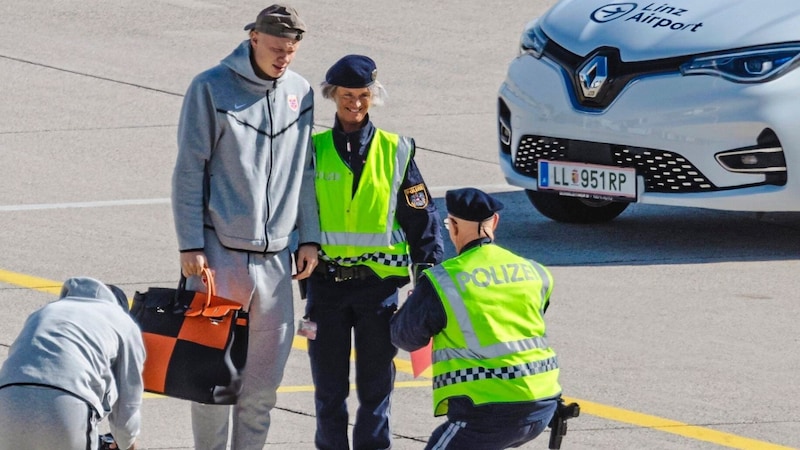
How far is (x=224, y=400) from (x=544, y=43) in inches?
191

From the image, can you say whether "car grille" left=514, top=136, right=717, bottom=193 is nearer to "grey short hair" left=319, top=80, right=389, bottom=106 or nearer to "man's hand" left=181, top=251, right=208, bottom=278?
"grey short hair" left=319, top=80, right=389, bottom=106

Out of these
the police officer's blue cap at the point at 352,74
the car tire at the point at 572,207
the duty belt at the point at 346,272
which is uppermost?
the police officer's blue cap at the point at 352,74

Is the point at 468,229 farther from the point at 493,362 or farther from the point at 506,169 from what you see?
the point at 506,169

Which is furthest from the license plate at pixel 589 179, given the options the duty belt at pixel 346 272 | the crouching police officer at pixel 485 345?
the crouching police officer at pixel 485 345

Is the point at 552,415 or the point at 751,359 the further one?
the point at 751,359

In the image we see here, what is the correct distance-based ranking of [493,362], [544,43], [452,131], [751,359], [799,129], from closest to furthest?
1. [493,362]
2. [751,359]
3. [799,129]
4. [544,43]
5. [452,131]

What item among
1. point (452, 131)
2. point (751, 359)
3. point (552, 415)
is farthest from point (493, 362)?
point (452, 131)

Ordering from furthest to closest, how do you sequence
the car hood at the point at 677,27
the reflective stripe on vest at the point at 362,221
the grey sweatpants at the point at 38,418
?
the car hood at the point at 677,27 → the reflective stripe on vest at the point at 362,221 → the grey sweatpants at the point at 38,418

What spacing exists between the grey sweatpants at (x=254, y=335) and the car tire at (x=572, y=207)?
4517mm

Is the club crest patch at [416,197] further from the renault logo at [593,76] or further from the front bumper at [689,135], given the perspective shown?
the renault logo at [593,76]

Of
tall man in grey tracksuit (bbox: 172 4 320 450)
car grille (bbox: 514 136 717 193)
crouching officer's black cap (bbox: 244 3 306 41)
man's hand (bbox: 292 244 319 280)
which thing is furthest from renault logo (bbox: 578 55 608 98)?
crouching officer's black cap (bbox: 244 3 306 41)

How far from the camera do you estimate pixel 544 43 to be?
11.0m

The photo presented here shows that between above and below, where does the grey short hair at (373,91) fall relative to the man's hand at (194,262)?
above

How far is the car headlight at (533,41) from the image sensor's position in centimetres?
1106
